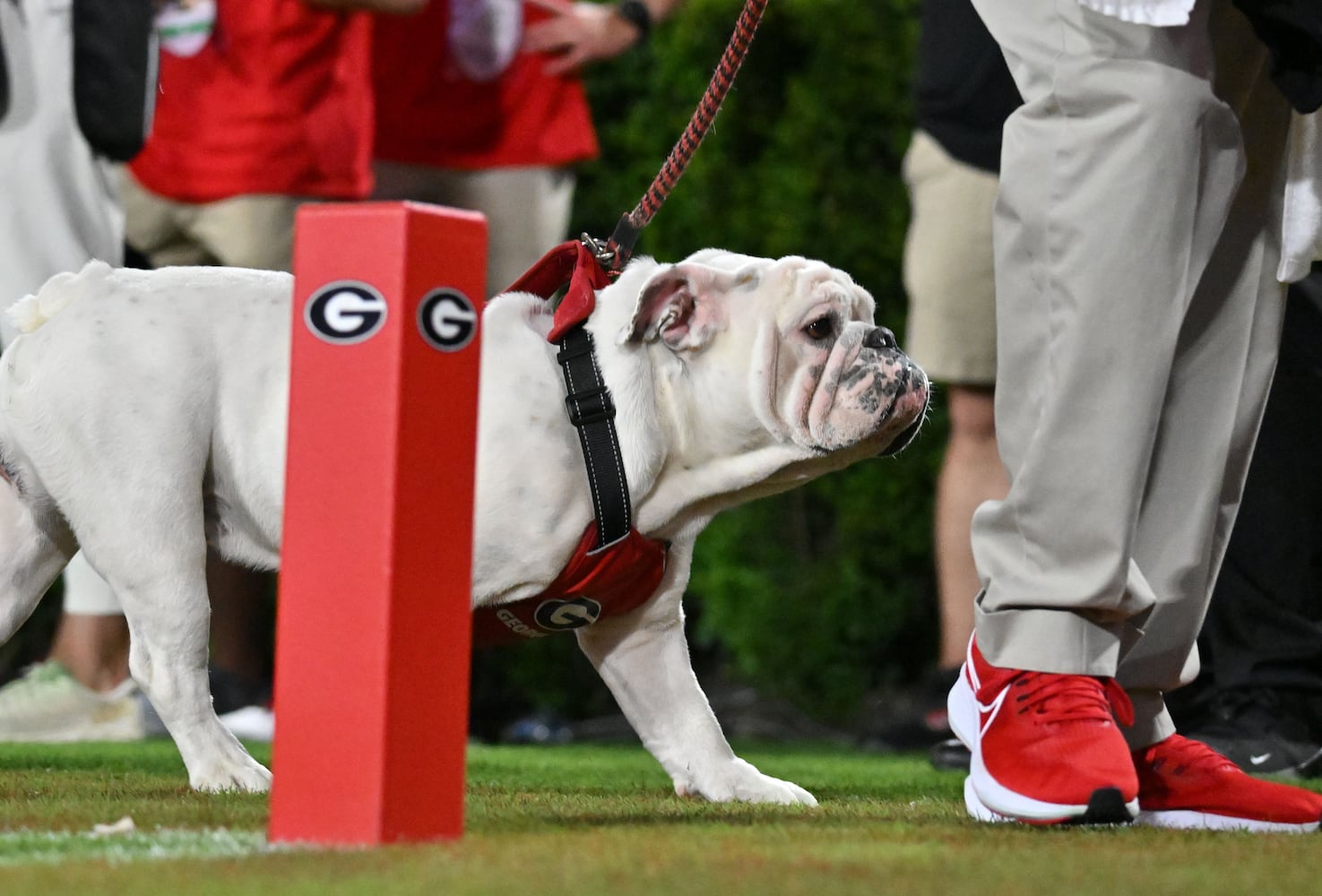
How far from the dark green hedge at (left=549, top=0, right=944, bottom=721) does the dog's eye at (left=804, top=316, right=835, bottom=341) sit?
93.8 inches

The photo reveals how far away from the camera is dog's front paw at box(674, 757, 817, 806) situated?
8.38ft

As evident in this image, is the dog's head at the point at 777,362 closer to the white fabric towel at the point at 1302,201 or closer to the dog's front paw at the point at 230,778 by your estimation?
the white fabric towel at the point at 1302,201

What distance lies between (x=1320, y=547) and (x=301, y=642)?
8.33 ft

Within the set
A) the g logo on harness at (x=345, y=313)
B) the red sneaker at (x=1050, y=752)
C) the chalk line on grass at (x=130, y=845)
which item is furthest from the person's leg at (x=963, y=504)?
the g logo on harness at (x=345, y=313)

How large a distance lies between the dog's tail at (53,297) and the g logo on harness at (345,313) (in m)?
1.10

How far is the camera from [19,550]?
9.12 feet

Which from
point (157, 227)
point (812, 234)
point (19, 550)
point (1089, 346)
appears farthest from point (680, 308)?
point (812, 234)

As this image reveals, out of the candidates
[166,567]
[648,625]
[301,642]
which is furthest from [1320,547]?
[301,642]

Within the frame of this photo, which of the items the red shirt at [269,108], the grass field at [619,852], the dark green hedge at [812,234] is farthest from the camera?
the dark green hedge at [812,234]

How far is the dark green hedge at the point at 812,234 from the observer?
5043mm

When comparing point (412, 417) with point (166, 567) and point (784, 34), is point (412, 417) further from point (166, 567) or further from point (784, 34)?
point (784, 34)

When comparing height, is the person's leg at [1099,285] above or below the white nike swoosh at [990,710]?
above

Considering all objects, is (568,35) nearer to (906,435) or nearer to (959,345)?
(959,345)

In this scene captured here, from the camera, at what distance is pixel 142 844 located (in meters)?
1.79
